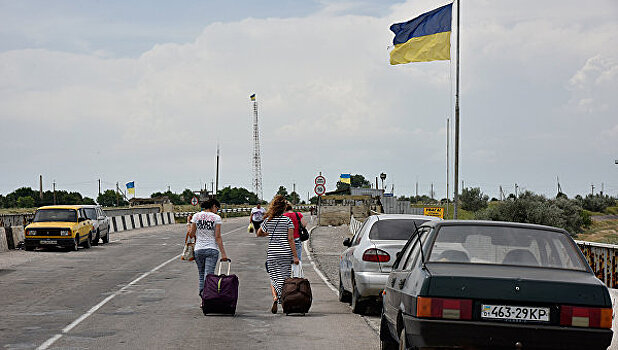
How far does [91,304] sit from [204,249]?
249 cm

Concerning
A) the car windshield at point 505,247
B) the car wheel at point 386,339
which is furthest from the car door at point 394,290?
the car windshield at point 505,247

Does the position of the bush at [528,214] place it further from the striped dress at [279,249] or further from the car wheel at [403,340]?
the car wheel at [403,340]

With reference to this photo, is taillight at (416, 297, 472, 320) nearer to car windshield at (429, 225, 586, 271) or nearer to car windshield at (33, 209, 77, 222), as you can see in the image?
car windshield at (429, 225, 586, 271)

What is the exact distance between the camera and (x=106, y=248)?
31172mm

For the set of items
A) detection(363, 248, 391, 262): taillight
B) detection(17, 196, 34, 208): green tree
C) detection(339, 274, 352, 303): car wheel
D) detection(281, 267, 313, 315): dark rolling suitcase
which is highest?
detection(363, 248, 391, 262): taillight

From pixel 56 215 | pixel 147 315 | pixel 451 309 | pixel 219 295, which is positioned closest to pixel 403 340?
pixel 451 309

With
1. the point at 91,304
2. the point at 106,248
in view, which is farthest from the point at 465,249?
the point at 106,248

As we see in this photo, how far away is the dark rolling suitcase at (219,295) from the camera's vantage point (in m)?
12.1

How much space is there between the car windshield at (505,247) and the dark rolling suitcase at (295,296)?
17.7 feet

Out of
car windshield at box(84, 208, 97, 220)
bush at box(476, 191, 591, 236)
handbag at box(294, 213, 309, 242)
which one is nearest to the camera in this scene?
handbag at box(294, 213, 309, 242)

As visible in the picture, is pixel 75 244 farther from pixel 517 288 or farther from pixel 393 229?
pixel 517 288

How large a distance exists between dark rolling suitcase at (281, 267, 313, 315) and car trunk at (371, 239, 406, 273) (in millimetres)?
1245

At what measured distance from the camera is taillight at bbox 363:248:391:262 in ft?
40.2

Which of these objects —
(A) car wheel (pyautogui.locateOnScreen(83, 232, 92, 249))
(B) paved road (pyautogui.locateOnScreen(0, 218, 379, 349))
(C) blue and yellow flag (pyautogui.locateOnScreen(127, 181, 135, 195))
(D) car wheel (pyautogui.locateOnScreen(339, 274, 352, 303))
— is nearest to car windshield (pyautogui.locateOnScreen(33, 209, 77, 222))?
(A) car wheel (pyautogui.locateOnScreen(83, 232, 92, 249))
